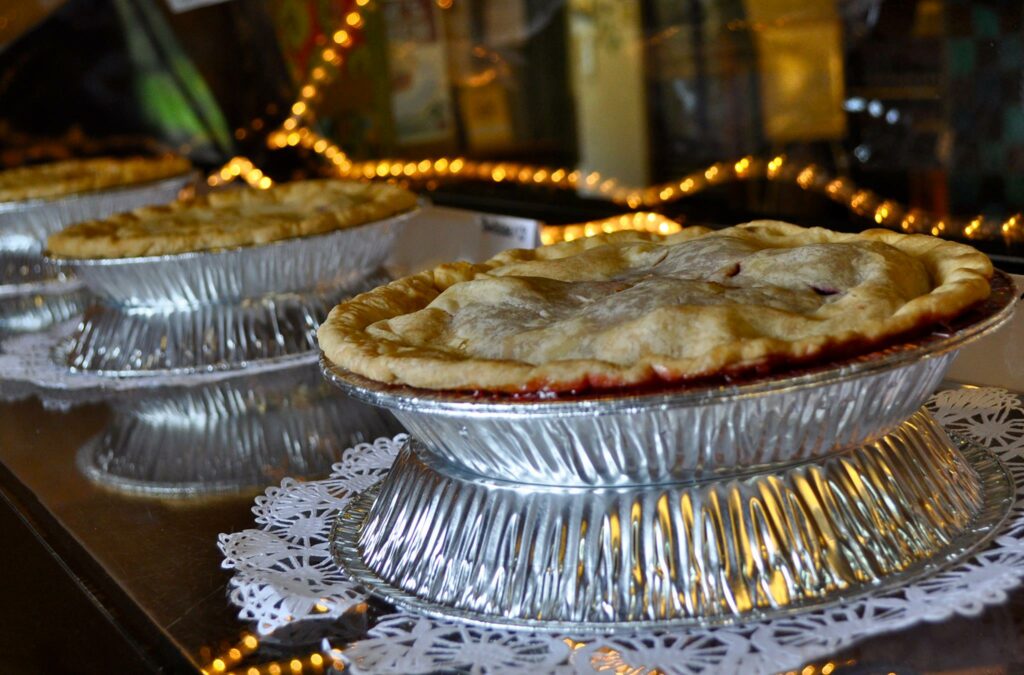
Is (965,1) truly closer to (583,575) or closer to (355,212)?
(355,212)

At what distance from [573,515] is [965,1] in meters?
0.91

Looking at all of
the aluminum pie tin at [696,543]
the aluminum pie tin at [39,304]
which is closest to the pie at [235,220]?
the aluminum pie tin at [39,304]

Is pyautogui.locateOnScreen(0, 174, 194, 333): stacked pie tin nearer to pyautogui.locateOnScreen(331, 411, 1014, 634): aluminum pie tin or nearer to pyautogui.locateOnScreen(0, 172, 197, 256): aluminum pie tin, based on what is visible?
pyautogui.locateOnScreen(0, 172, 197, 256): aluminum pie tin

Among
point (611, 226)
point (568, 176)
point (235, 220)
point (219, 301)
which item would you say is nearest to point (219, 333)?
point (219, 301)

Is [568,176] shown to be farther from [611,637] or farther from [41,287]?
[611,637]

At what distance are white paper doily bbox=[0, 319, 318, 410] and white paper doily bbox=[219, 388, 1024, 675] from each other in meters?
0.62

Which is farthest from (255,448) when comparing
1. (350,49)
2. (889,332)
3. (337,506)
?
(350,49)

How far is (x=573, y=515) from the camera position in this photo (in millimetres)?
769

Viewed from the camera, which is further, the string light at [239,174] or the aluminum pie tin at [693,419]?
the string light at [239,174]

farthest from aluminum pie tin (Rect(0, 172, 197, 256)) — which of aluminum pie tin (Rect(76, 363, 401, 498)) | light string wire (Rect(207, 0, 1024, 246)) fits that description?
aluminum pie tin (Rect(76, 363, 401, 498))

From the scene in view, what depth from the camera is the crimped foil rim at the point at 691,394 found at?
0.68m

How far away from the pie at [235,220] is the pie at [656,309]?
0.50m

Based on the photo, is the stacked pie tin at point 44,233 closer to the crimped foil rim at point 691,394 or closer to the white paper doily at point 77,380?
the white paper doily at point 77,380

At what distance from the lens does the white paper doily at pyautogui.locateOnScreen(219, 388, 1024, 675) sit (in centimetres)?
70
